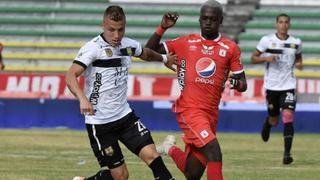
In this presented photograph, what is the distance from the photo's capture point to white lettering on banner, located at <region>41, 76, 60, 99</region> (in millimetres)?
Answer: 23578

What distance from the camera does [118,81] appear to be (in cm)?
900

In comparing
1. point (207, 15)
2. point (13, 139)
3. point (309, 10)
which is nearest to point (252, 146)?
point (13, 139)

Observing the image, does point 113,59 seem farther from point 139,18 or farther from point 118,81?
point 139,18

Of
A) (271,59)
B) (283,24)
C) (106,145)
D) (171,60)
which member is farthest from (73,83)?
(283,24)

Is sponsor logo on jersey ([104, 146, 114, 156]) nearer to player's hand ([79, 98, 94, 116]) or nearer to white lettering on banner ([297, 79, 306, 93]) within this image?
player's hand ([79, 98, 94, 116])

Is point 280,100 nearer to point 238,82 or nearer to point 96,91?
point 238,82

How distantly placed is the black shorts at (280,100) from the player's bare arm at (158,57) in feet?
19.4

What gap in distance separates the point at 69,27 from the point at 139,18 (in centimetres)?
249

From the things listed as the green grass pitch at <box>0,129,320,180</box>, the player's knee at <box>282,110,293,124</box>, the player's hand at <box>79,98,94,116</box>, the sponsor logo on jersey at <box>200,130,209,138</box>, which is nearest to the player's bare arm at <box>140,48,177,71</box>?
the sponsor logo on jersey at <box>200,130,209,138</box>

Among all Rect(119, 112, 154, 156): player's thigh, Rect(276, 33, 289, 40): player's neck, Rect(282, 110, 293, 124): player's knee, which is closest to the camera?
Rect(119, 112, 154, 156): player's thigh

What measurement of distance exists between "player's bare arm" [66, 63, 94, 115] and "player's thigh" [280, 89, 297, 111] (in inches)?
283

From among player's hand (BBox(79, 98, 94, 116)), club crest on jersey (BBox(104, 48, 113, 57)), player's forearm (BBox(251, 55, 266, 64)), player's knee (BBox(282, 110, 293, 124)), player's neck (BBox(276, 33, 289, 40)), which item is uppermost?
club crest on jersey (BBox(104, 48, 113, 57))

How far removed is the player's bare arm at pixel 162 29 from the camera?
31.2 ft

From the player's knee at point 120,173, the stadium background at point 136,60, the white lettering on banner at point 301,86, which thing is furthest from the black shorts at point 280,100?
the white lettering on banner at point 301,86
